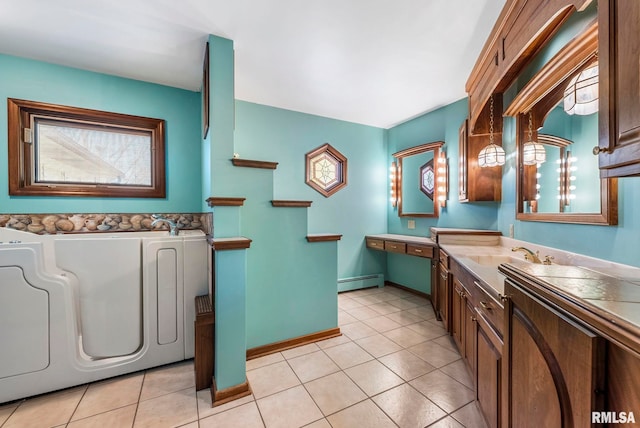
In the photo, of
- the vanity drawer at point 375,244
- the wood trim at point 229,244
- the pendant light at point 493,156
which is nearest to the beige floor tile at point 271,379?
the wood trim at point 229,244

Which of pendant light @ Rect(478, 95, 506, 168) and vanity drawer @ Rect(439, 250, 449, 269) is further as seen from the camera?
vanity drawer @ Rect(439, 250, 449, 269)

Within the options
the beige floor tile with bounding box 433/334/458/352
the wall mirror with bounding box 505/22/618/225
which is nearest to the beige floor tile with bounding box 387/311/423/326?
the beige floor tile with bounding box 433/334/458/352

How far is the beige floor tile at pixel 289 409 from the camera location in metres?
1.48

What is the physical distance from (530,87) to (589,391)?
206 cm

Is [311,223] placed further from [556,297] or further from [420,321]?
[556,297]

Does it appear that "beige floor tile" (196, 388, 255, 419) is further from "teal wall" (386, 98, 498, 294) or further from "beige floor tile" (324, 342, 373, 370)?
"teal wall" (386, 98, 498, 294)

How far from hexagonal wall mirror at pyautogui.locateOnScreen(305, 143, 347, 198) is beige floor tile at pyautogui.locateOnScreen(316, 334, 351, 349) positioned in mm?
1978

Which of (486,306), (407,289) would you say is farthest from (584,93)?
(407,289)

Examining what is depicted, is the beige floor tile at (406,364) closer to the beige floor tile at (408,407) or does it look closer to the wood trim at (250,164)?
the beige floor tile at (408,407)

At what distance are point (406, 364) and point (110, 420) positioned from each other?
2.03 meters

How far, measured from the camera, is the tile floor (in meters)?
1.49

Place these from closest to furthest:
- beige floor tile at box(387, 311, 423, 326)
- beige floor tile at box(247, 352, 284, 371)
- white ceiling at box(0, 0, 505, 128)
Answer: white ceiling at box(0, 0, 505, 128)
beige floor tile at box(247, 352, 284, 371)
beige floor tile at box(387, 311, 423, 326)
